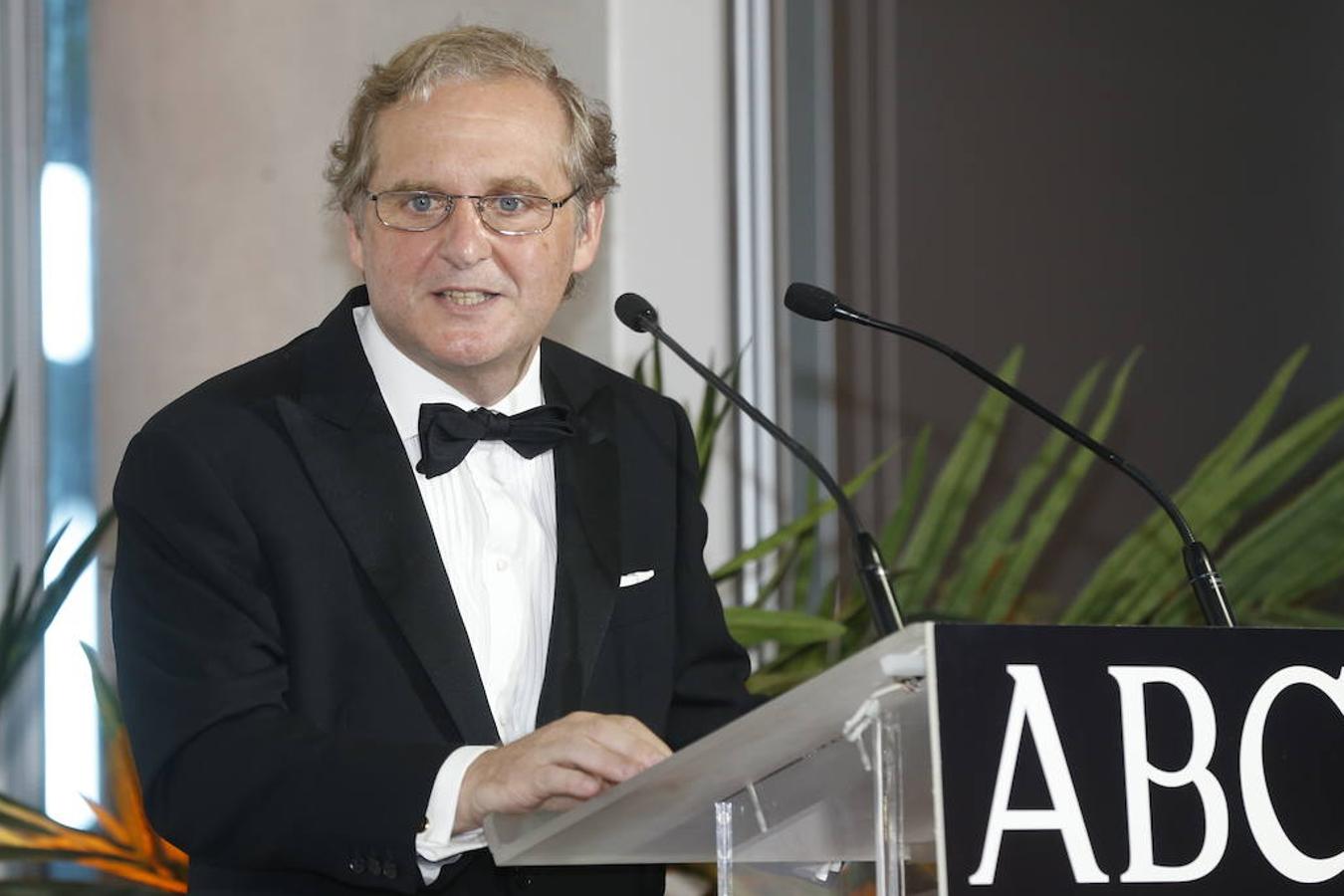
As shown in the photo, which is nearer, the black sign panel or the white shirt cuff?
the black sign panel

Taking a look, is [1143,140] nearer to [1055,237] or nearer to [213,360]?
[1055,237]

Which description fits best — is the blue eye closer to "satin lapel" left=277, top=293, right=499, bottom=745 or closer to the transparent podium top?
"satin lapel" left=277, top=293, right=499, bottom=745

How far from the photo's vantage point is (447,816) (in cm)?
157

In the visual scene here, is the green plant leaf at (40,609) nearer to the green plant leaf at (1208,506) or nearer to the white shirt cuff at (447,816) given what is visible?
the white shirt cuff at (447,816)

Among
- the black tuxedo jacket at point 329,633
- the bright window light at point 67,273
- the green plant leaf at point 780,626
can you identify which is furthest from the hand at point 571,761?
the bright window light at point 67,273

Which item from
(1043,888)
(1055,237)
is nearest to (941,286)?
(1055,237)

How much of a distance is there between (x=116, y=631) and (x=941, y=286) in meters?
2.39

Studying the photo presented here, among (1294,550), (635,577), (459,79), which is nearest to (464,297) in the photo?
(459,79)

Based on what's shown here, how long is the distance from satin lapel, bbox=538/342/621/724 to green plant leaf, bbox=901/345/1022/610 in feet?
2.85

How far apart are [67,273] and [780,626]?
1.90m

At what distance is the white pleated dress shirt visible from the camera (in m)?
1.93

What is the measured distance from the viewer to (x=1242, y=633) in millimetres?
1302

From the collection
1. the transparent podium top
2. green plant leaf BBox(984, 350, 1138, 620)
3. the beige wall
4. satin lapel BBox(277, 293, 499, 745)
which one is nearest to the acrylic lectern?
the transparent podium top

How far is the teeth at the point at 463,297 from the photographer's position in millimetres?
1986
